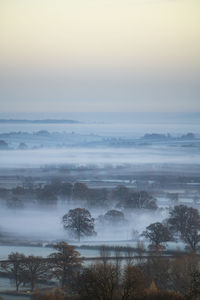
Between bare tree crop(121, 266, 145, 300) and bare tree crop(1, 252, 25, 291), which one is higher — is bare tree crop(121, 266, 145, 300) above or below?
below

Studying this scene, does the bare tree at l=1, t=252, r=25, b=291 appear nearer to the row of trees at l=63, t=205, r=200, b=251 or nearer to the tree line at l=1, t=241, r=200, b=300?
the tree line at l=1, t=241, r=200, b=300

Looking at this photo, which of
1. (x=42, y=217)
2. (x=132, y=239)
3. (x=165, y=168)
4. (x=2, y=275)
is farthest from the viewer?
(x=165, y=168)

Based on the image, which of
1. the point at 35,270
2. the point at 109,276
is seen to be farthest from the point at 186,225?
the point at 109,276

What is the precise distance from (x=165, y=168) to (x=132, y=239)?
1849 cm

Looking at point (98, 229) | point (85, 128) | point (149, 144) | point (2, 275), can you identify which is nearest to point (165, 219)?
point (98, 229)

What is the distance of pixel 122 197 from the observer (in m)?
22.3

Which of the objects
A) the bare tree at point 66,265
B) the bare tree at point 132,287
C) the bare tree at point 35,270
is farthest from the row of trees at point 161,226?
the bare tree at point 132,287

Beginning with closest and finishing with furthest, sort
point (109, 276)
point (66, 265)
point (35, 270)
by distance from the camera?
point (109, 276) < point (35, 270) < point (66, 265)

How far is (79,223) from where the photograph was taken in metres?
16.9

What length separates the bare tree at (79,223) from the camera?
51.5ft

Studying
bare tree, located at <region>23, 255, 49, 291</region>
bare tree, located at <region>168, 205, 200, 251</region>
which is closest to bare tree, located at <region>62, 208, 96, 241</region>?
bare tree, located at <region>168, 205, 200, 251</region>

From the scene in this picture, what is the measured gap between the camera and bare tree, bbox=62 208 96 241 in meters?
15.7

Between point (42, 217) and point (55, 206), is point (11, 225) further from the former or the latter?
point (55, 206)

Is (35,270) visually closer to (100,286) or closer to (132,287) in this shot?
(100,286)
